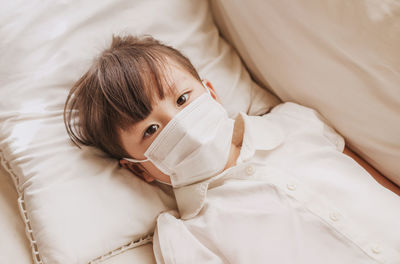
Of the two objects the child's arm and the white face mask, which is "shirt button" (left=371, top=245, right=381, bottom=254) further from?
the white face mask

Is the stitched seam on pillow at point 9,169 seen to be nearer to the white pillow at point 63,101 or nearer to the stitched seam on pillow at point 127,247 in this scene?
the white pillow at point 63,101

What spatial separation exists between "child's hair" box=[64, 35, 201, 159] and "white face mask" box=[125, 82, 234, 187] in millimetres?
88

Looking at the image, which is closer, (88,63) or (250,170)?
(250,170)

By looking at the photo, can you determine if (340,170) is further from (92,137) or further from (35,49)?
(35,49)

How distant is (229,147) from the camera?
1.04 m

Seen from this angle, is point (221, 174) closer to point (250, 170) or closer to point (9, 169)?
point (250, 170)

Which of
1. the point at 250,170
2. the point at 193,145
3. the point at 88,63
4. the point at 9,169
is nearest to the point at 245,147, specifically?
the point at 250,170

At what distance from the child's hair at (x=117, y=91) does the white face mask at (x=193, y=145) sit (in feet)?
0.29

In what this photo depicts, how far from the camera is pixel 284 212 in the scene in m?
0.95

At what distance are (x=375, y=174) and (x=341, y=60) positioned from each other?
38 cm

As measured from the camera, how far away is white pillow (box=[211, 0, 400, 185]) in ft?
3.09

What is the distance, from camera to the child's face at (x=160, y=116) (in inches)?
38.0

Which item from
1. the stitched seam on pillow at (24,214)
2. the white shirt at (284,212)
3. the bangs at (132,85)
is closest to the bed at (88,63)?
the stitched seam on pillow at (24,214)

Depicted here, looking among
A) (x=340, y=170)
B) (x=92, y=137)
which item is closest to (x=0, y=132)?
(x=92, y=137)
